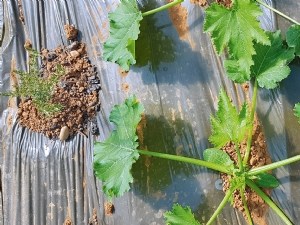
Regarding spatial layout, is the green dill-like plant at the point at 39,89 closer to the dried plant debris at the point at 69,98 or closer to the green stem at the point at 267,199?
the dried plant debris at the point at 69,98

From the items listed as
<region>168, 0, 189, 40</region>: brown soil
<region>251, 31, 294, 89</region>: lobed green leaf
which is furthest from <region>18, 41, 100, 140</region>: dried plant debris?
<region>251, 31, 294, 89</region>: lobed green leaf

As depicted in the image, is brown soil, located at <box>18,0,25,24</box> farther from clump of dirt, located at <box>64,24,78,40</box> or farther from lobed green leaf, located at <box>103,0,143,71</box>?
lobed green leaf, located at <box>103,0,143,71</box>

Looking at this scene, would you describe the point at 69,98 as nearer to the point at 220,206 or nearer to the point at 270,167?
the point at 220,206

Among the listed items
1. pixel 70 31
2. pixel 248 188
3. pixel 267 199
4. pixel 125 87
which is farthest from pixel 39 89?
pixel 267 199

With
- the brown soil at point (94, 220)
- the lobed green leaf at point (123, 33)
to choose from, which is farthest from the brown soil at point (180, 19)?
the brown soil at point (94, 220)

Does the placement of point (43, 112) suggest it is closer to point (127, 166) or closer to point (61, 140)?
point (61, 140)

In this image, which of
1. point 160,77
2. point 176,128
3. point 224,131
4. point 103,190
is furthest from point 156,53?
point 103,190

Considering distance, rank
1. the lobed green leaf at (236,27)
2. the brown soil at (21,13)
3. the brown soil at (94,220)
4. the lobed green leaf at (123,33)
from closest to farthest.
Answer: the lobed green leaf at (236,27)
the lobed green leaf at (123,33)
the brown soil at (94,220)
the brown soil at (21,13)
